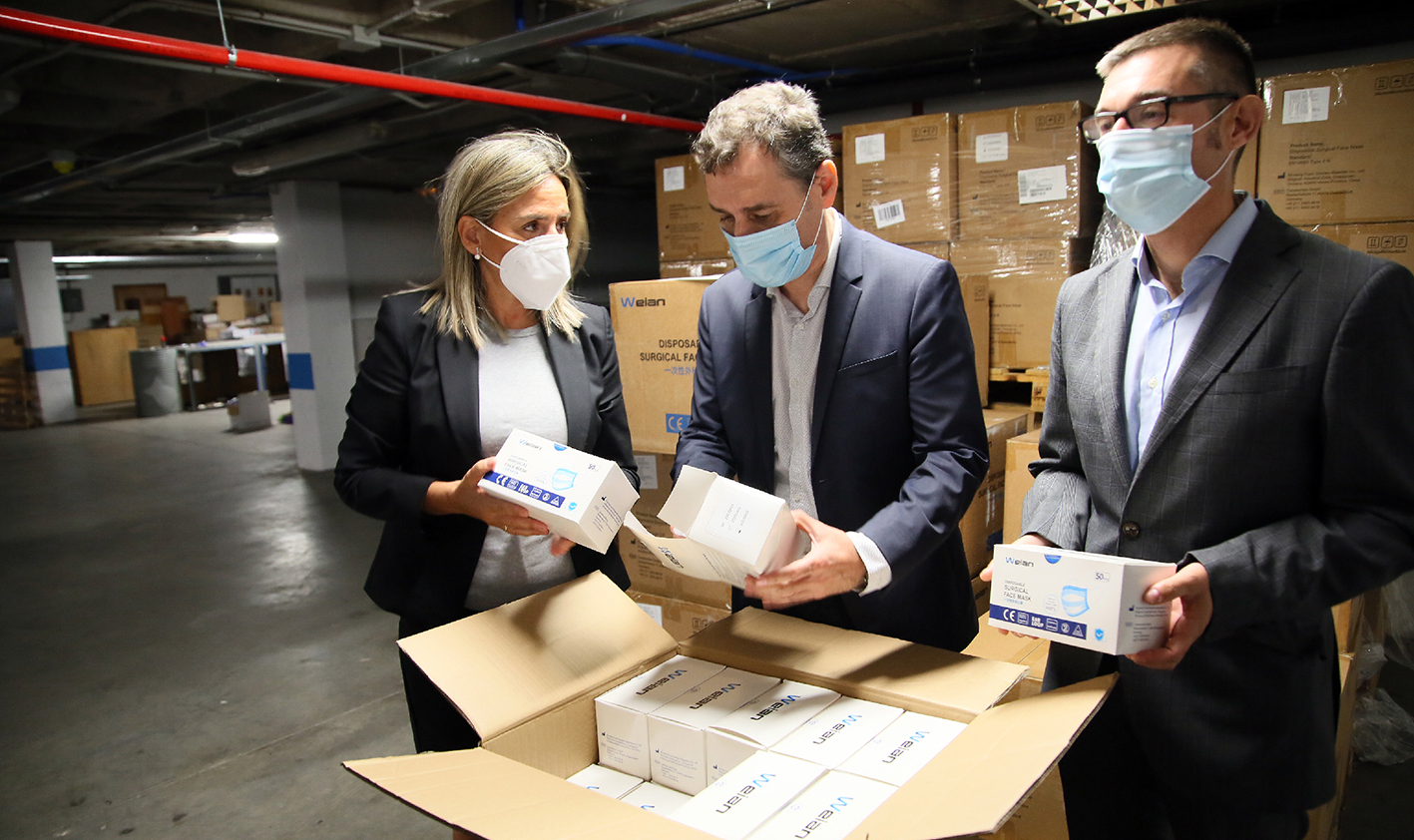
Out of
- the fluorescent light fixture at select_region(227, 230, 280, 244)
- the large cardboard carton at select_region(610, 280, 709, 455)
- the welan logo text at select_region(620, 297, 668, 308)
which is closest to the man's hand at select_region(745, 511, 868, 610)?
the large cardboard carton at select_region(610, 280, 709, 455)

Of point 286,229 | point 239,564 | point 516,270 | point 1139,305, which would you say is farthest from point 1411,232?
point 286,229

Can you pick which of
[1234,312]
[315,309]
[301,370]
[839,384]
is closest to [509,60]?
[839,384]

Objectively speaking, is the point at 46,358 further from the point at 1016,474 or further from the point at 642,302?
the point at 1016,474

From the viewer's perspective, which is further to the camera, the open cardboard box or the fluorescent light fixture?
the fluorescent light fixture

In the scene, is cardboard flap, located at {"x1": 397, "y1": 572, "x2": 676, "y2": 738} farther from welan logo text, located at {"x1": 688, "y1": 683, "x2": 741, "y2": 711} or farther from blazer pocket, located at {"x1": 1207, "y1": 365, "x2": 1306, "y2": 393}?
blazer pocket, located at {"x1": 1207, "y1": 365, "x2": 1306, "y2": 393}

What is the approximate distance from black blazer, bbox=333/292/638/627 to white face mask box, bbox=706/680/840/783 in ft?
1.66

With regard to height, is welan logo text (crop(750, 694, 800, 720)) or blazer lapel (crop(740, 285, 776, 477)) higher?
blazer lapel (crop(740, 285, 776, 477))

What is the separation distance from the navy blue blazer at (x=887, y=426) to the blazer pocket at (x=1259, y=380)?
347 millimetres

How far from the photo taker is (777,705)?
111cm

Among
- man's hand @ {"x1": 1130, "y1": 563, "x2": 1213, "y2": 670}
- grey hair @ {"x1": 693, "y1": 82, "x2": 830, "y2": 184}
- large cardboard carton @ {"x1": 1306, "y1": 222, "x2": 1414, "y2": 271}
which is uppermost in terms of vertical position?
grey hair @ {"x1": 693, "y1": 82, "x2": 830, "y2": 184}

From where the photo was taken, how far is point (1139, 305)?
1150 mm

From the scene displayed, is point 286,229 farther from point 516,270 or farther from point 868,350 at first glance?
point 868,350

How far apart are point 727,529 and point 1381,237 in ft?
8.77

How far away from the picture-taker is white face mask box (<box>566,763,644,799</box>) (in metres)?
1.13
